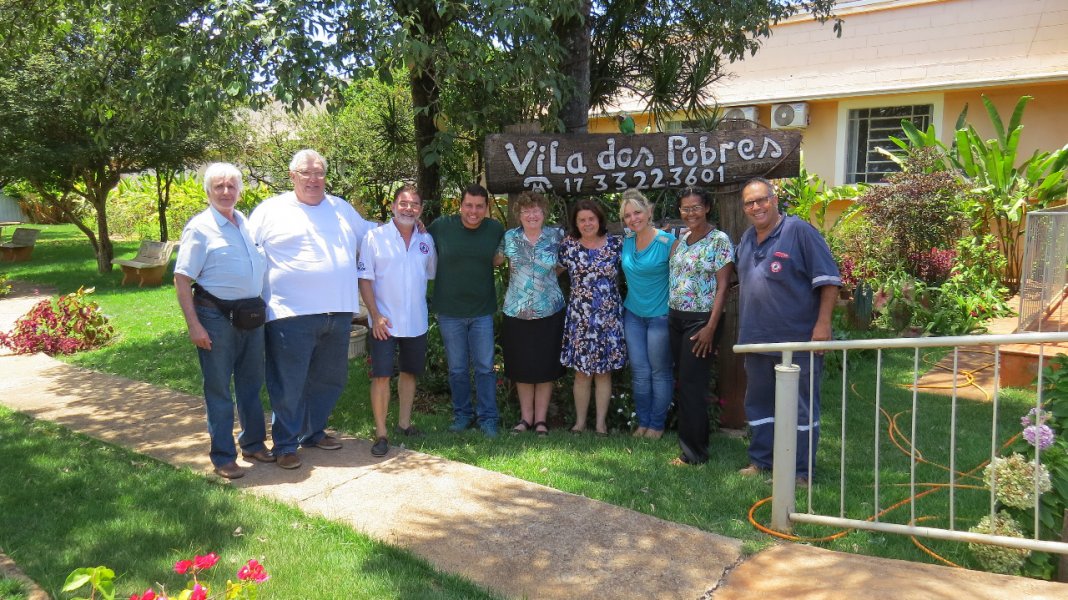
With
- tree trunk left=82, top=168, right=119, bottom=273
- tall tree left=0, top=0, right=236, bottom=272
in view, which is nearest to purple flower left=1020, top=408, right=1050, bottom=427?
tall tree left=0, top=0, right=236, bottom=272

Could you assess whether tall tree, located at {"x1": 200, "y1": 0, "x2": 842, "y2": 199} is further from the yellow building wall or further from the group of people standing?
the yellow building wall

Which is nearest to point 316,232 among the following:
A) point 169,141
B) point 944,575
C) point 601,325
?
point 601,325

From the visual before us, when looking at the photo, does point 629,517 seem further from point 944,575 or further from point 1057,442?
point 1057,442

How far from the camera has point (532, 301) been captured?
5477mm

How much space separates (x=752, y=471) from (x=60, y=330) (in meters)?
7.74

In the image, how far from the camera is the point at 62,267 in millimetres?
16797

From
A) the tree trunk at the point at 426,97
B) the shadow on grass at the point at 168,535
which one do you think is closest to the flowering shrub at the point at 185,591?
the shadow on grass at the point at 168,535

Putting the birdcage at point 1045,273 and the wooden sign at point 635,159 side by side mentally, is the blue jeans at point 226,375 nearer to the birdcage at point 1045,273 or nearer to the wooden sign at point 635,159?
the wooden sign at point 635,159

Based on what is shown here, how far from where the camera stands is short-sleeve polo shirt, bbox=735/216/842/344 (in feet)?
14.7

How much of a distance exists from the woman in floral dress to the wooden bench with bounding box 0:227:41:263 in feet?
57.4

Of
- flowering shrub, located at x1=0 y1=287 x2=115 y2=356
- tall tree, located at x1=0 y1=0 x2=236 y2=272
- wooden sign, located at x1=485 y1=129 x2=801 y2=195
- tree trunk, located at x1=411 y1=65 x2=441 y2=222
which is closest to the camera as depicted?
wooden sign, located at x1=485 y1=129 x2=801 y2=195

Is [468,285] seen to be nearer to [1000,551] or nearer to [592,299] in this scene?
[592,299]

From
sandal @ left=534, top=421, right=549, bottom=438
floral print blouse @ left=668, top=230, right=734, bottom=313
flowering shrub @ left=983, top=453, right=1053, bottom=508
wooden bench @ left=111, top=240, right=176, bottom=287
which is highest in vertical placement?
floral print blouse @ left=668, top=230, right=734, bottom=313

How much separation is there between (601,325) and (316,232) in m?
1.95
